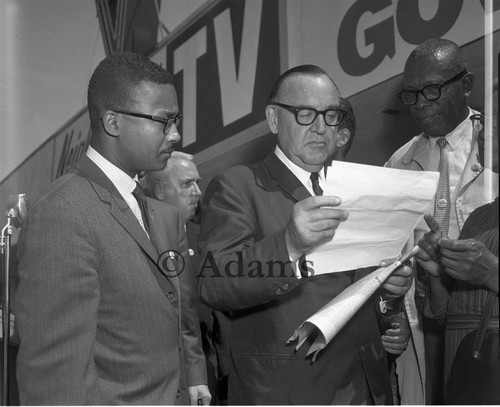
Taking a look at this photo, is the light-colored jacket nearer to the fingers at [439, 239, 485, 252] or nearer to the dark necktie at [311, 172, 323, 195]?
the fingers at [439, 239, 485, 252]

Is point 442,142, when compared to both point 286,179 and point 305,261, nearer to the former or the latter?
point 286,179

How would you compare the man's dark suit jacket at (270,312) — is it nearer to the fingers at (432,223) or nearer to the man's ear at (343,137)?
the fingers at (432,223)

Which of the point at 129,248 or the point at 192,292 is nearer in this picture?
the point at 129,248

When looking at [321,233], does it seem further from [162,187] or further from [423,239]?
[162,187]

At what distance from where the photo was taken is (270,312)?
215 centimetres

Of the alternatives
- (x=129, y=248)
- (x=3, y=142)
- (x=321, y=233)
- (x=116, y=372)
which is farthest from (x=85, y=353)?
(x=3, y=142)

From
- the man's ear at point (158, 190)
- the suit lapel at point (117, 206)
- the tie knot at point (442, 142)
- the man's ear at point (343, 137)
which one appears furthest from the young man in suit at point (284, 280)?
the man's ear at point (158, 190)

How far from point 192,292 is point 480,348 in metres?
0.91

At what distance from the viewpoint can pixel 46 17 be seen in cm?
318

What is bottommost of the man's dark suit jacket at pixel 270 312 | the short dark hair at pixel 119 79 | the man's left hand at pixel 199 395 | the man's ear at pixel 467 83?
the man's left hand at pixel 199 395

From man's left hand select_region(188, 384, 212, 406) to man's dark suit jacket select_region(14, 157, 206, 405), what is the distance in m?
0.44

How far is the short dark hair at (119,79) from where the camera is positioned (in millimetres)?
2129

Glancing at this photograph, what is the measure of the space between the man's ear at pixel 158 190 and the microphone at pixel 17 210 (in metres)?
0.94

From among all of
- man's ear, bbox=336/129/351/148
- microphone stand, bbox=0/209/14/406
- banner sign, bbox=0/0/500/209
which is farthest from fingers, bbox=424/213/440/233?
microphone stand, bbox=0/209/14/406
